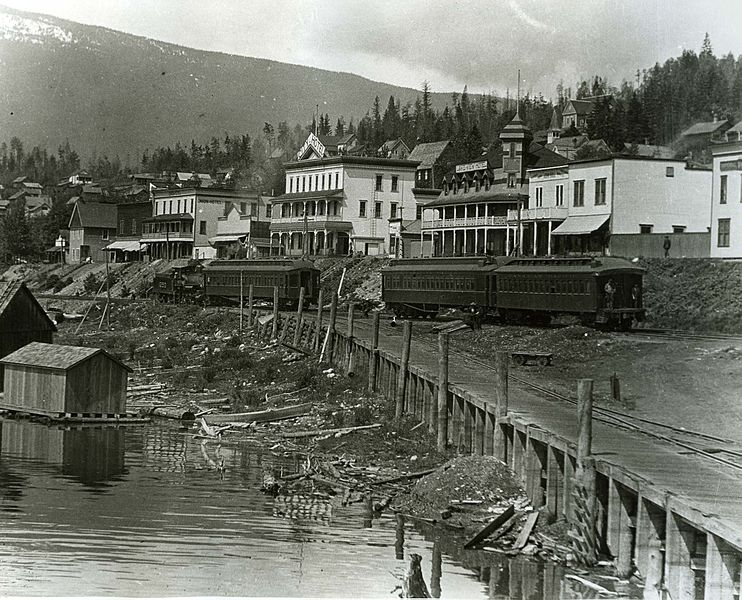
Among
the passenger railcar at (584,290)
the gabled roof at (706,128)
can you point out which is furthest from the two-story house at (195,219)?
the passenger railcar at (584,290)

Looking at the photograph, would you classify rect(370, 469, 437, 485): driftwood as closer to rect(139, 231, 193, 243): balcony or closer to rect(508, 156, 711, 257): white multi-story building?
rect(508, 156, 711, 257): white multi-story building

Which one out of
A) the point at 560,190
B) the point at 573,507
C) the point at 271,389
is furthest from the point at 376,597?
the point at 560,190

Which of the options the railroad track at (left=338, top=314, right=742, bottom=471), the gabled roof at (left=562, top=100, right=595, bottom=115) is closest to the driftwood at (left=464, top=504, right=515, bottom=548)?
the railroad track at (left=338, top=314, right=742, bottom=471)

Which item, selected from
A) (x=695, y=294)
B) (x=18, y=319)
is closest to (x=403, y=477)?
(x=18, y=319)

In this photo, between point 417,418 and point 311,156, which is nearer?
point 417,418

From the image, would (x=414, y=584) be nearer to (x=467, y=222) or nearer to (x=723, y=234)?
(x=723, y=234)

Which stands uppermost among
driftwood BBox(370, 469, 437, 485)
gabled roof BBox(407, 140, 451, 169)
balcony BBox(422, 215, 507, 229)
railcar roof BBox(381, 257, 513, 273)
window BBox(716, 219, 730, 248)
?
gabled roof BBox(407, 140, 451, 169)

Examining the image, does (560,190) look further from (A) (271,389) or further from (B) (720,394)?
(B) (720,394)
